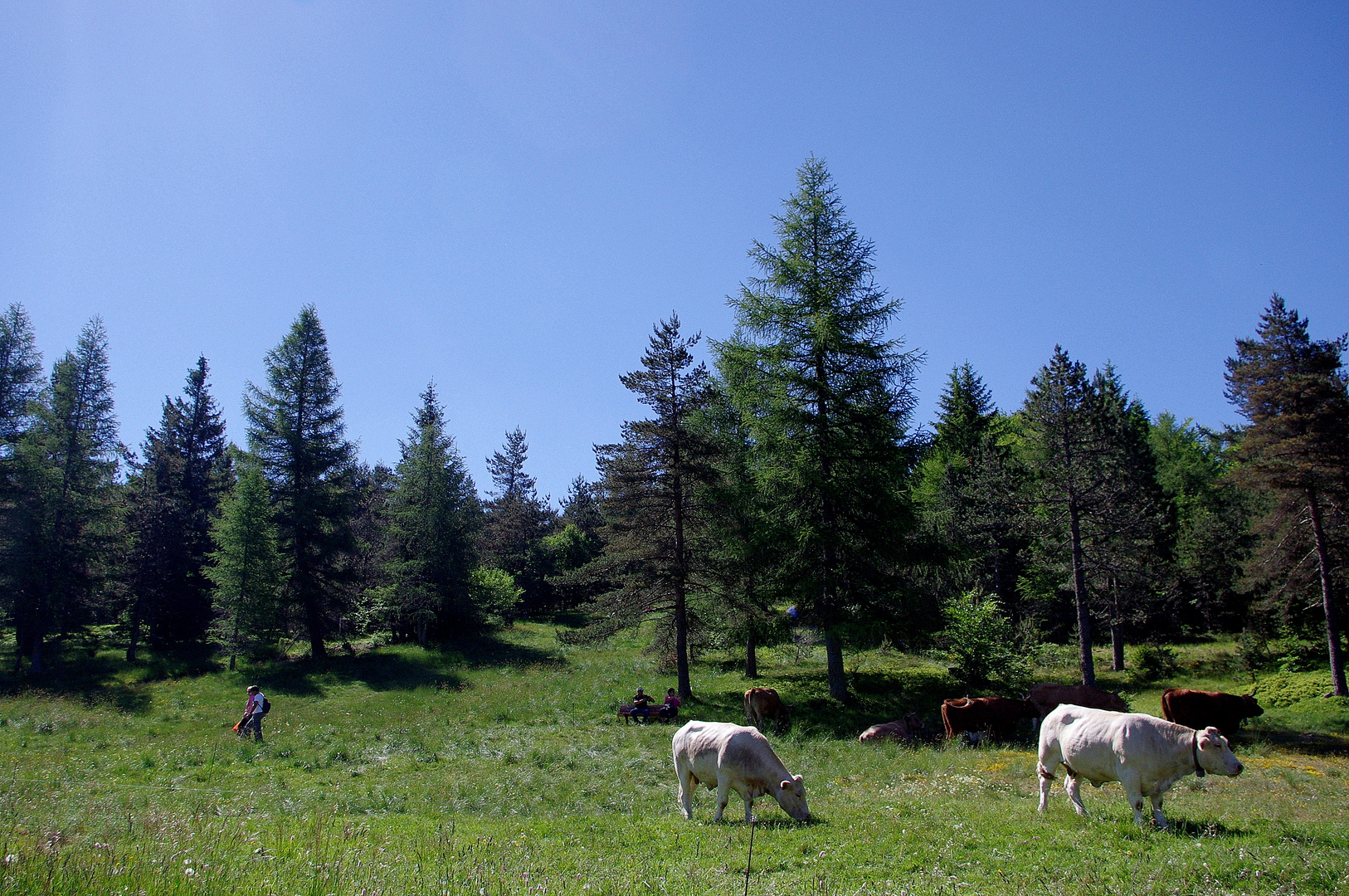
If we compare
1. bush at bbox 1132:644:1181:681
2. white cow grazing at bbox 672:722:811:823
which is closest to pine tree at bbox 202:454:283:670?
white cow grazing at bbox 672:722:811:823

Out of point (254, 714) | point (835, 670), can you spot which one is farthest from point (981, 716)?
point (254, 714)

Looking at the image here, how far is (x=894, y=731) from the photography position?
17.9 meters

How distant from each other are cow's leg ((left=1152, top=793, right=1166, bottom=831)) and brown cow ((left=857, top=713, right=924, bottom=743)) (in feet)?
29.3

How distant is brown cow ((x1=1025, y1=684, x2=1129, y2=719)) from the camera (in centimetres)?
2011

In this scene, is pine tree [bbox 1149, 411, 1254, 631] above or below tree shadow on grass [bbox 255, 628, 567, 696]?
above

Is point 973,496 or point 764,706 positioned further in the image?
point 973,496

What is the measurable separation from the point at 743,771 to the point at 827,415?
14864 mm

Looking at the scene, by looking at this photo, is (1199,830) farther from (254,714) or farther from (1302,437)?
(1302,437)

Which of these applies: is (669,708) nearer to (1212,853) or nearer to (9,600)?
(1212,853)

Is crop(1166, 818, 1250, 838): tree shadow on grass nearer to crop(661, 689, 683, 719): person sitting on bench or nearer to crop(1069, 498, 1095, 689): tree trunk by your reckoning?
crop(661, 689, 683, 719): person sitting on bench

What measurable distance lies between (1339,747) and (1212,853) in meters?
17.6

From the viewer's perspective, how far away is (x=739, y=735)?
10203mm

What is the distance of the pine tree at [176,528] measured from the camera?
36.9 metres

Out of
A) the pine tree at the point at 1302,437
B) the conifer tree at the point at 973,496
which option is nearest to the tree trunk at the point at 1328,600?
the pine tree at the point at 1302,437
